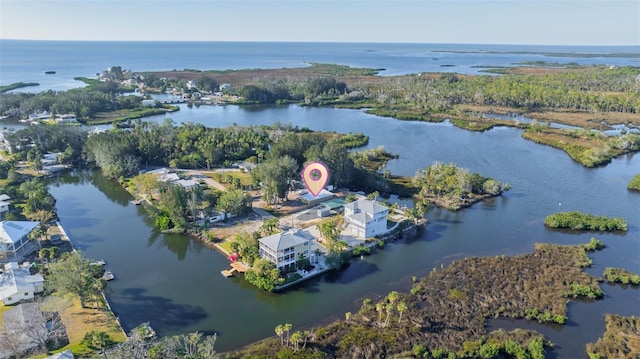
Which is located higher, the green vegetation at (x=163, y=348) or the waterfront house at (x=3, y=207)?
the waterfront house at (x=3, y=207)

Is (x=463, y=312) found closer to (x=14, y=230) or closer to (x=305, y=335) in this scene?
(x=305, y=335)

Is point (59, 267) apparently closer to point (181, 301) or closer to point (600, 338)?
point (181, 301)

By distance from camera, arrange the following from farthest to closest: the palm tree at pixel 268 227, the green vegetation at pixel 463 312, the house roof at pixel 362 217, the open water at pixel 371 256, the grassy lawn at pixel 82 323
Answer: the house roof at pixel 362 217
the palm tree at pixel 268 227
the open water at pixel 371 256
the green vegetation at pixel 463 312
the grassy lawn at pixel 82 323

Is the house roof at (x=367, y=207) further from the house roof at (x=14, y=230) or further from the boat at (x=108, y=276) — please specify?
the house roof at (x=14, y=230)

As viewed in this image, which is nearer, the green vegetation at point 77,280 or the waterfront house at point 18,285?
the green vegetation at point 77,280

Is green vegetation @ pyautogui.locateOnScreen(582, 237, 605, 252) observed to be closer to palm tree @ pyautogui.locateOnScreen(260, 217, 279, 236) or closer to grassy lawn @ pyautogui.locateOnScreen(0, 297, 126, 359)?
palm tree @ pyautogui.locateOnScreen(260, 217, 279, 236)

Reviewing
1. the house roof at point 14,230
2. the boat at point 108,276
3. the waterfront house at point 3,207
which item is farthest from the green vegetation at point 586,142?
the waterfront house at point 3,207
